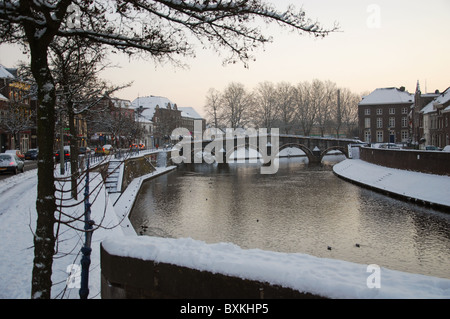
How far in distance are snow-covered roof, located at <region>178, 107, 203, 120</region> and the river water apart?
292 feet

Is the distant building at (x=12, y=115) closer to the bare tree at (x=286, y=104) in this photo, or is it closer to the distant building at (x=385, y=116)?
the bare tree at (x=286, y=104)

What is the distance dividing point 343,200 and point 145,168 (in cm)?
2061

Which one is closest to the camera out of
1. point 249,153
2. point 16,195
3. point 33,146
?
point 16,195

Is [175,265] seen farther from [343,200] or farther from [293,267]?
[343,200]

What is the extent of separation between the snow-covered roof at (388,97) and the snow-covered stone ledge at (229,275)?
254ft

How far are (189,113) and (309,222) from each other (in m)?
104

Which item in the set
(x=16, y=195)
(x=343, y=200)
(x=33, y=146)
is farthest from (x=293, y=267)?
(x=33, y=146)

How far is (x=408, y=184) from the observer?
25.9 m

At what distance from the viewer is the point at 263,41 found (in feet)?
15.7

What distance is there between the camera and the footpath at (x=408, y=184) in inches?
855

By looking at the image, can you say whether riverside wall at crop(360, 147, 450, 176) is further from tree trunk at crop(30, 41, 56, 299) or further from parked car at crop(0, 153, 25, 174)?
parked car at crop(0, 153, 25, 174)

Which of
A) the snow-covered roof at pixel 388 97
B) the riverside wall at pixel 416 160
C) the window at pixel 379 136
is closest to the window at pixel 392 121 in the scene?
the window at pixel 379 136

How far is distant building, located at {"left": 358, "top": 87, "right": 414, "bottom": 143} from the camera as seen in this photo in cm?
7525
